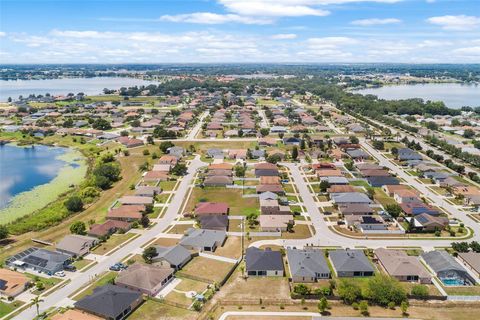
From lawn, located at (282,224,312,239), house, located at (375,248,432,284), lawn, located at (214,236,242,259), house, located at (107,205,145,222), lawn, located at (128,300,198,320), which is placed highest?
house, located at (107,205,145,222)

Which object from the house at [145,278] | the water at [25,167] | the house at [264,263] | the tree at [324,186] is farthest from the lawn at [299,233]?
the water at [25,167]

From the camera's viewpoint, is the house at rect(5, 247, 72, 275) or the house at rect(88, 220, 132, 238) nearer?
the house at rect(5, 247, 72, 275)

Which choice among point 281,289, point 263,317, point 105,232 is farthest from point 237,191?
point 263,317

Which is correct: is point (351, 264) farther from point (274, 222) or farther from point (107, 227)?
point (107, 227)

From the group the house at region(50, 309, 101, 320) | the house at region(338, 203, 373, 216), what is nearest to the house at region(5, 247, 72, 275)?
the house at region(50, 309, 101, 320)

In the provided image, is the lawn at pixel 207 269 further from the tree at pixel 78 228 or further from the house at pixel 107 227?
the tree at pixel 78 228

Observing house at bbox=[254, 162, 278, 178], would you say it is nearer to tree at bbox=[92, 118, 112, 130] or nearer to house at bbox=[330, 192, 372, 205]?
house at bbox=[330, 192, 372, 205]
